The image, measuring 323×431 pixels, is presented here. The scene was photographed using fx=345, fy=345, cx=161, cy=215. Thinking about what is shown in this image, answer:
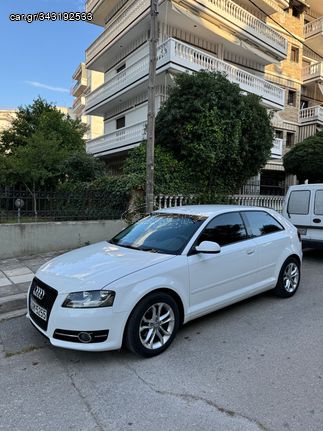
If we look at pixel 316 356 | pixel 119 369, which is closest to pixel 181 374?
pixel 119 369

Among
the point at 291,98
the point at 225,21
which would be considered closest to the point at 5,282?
the point at 225,21

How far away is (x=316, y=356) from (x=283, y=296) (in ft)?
6.15

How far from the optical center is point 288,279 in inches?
216

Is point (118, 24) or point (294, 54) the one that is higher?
point (294, 54)

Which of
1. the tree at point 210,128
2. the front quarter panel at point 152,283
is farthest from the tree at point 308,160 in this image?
the front quarter panel at point 152,283

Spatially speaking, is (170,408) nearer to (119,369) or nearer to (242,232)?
(119,369)

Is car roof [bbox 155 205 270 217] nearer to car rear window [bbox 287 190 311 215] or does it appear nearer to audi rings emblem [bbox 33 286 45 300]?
audi rings emblem [bbox 33 286 45 300]

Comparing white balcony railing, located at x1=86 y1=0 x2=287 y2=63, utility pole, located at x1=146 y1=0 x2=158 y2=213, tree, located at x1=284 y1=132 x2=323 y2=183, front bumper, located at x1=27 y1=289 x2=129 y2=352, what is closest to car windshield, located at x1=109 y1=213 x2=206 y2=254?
front bumper, located at x1=27 y1=289 x2=129 y2=352

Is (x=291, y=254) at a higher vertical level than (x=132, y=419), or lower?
higher

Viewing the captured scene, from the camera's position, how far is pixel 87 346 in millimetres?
3242

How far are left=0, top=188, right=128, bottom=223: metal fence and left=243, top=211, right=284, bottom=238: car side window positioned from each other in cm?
502

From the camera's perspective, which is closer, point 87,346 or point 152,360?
point 87,346

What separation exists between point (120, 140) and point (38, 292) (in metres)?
14.2

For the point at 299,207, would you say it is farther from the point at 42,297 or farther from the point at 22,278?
the point at 42,297
